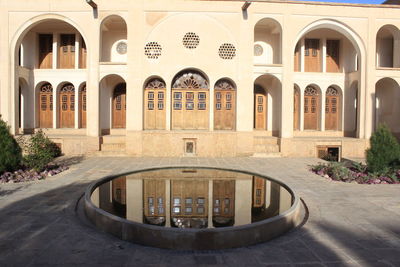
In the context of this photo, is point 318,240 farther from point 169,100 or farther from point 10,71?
point 10,71

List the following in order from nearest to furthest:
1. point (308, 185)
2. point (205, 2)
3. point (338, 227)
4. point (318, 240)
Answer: point (318, 240)
point (338, 227)
point (308, 185)
point (205, 2)

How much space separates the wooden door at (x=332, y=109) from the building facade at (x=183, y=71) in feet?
3.69

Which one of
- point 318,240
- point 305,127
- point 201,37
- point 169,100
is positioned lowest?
point 318,240

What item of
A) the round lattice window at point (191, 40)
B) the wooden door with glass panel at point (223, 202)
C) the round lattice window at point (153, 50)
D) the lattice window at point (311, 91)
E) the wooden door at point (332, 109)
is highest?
the round lattice window at point (191, 40)

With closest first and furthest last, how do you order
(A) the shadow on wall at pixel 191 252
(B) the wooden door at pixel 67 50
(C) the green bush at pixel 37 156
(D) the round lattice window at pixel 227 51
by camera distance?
(A) the shadow on wall at pixel 191 252 → (C) the green bush at pixel 37 156 → (D) the round lattice window at pixel 227 51 → (B) the wooden door at pixel 67 50

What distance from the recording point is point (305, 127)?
15.1 metres

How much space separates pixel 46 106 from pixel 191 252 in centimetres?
Result: 1394

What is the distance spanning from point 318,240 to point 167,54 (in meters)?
10.3

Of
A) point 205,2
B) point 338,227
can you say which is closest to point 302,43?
point 205,2

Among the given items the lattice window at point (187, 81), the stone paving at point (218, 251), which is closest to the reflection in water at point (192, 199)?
the stone paving at point (218, 251)

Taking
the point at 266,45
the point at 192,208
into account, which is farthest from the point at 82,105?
the point at 192,208

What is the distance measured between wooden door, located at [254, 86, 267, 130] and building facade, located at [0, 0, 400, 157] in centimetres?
80

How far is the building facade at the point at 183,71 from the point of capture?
12281mm

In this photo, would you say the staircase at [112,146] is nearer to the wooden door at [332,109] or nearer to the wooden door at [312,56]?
the wooden door at [312,56]
